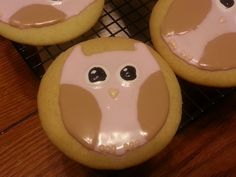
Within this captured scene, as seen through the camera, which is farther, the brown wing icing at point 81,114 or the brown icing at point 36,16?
the brown icing at point 36,16

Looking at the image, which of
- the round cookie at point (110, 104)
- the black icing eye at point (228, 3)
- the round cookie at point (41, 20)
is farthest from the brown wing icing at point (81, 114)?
the black icing eye at point (228, 3)

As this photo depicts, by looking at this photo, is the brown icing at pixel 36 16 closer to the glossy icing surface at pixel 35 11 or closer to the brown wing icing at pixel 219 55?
the glossy icing surface at pixel 35 11

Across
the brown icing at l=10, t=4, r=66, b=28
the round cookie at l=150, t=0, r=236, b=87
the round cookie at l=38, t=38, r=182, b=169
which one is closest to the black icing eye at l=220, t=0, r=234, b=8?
the round cookie at l=150, t=0, r=236, b=87

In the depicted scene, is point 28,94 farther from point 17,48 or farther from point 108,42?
point 108,42

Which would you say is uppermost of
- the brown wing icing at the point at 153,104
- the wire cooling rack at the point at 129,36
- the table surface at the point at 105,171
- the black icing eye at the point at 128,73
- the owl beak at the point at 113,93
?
the black icing eye at the point at 128,73

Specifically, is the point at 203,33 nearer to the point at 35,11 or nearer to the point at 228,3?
the point at 228,3

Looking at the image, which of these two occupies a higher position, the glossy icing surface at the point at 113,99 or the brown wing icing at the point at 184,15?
the brown wing icing at the point at 184,15
